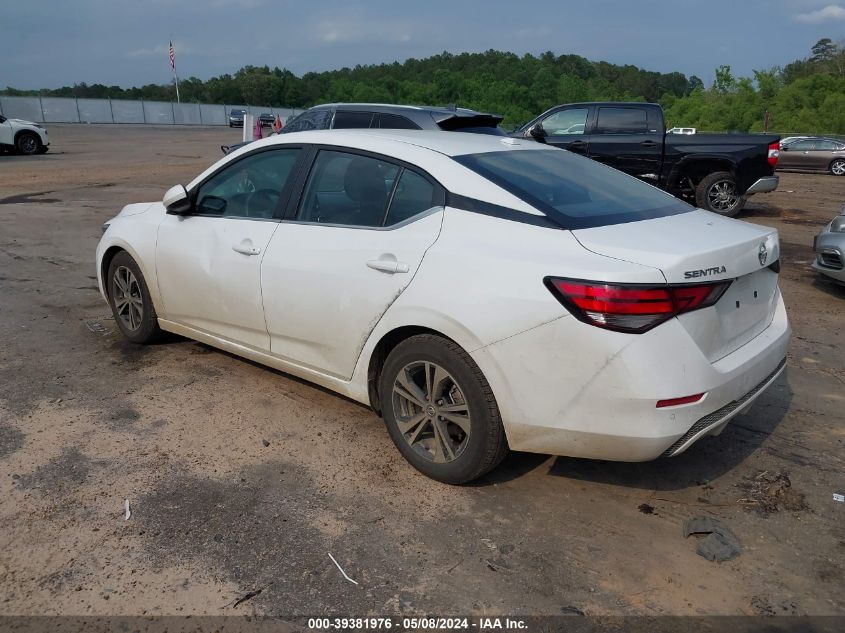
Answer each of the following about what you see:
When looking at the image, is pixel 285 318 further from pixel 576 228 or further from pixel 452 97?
pixel 452 97

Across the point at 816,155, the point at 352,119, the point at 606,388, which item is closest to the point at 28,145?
the point at 352,119

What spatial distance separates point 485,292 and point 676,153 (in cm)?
997

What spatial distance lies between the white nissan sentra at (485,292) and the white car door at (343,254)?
1 cm

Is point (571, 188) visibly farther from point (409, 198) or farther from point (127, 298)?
point (127, 298)

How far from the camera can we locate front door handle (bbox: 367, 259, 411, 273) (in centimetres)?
329

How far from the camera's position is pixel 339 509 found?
3170 mm

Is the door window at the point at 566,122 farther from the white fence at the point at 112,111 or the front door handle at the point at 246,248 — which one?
the white fence at the point at 112,111

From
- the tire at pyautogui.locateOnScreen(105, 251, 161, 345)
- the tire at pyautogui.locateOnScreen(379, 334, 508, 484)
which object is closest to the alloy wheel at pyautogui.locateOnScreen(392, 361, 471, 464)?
the tire at pyautogui.locateOnScreen(379, 334, 508, 484)

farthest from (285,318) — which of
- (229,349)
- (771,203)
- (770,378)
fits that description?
(771,203)

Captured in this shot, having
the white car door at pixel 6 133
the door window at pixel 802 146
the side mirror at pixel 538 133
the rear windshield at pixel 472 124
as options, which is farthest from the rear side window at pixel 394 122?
the door window at pixel 802 146

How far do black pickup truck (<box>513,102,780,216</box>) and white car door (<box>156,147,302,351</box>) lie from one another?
26.7 ft

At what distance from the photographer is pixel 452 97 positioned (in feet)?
235

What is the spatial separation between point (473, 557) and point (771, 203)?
14.5m

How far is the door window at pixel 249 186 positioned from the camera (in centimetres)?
411
